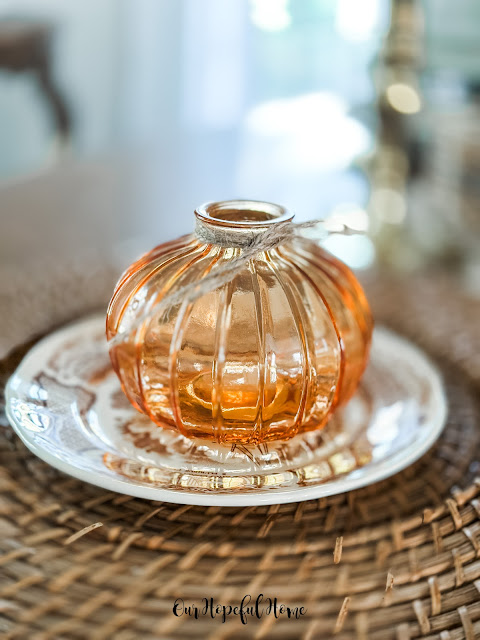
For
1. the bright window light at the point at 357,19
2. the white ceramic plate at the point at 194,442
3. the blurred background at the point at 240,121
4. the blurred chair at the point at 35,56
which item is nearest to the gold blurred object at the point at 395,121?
the blurred background at the point at 240,121

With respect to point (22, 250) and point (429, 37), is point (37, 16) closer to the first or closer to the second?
point (22, 250)

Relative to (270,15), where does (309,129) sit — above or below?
below

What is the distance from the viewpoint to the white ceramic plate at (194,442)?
33 centimetres

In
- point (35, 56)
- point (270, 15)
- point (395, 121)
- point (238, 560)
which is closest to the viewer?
point (238, 560)

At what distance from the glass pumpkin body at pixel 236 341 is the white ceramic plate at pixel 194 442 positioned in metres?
0.01

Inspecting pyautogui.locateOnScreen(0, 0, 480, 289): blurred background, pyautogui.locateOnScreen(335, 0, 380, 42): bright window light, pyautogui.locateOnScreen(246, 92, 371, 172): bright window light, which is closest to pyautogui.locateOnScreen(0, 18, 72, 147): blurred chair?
pyautogui.locateOnScreen(0, 0, 480, 289): blurred background

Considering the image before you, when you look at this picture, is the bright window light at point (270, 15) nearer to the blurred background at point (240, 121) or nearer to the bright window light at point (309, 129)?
the blurred background at point (240, 121)

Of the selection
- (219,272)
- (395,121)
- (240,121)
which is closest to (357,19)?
(240,121)

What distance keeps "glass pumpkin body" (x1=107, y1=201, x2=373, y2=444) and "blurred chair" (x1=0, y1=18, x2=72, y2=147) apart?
59.1 inches

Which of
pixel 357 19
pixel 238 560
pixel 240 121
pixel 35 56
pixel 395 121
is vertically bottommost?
pixel 238 560

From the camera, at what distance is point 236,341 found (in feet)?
1.19

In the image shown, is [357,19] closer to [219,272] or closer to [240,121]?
[240,121]

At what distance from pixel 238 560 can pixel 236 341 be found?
107 millimetres

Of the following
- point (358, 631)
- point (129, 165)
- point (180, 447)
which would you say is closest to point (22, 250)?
point (129, 165)
